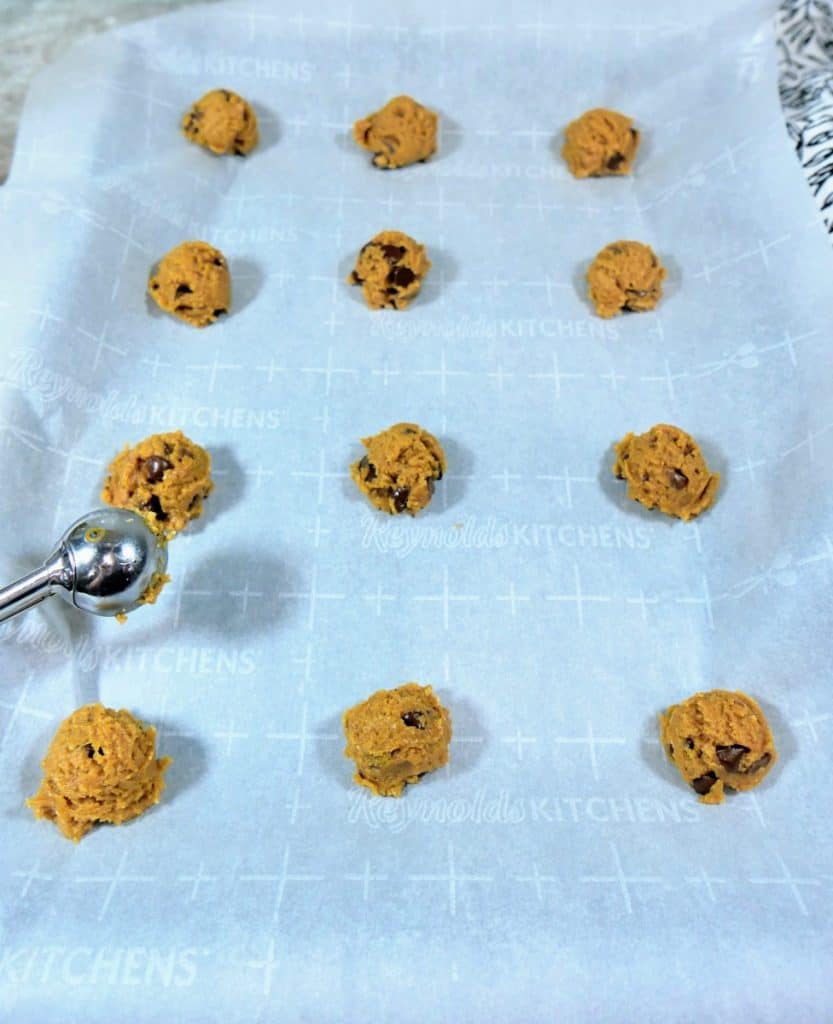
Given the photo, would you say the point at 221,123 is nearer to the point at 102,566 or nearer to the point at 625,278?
the point at 625,278

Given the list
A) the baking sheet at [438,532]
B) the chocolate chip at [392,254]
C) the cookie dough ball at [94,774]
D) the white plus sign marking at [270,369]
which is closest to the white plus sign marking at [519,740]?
the baking sheet at [438,532]

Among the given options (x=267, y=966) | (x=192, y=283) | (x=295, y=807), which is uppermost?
(x=192, y=283)

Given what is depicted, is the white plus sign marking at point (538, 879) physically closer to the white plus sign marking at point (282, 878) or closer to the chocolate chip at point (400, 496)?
the white plus sign marking at point (282, 878)

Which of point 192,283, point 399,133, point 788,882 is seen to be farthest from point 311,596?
point 399,133

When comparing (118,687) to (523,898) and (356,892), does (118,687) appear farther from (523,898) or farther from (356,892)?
(523,898)

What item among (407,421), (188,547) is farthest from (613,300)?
(188,547)
